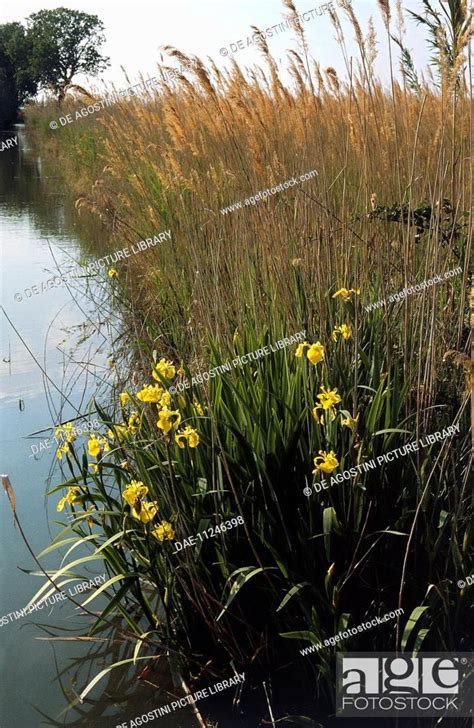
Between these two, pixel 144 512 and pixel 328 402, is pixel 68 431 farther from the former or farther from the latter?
pixel 328 402

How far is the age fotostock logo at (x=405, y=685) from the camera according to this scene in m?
2.11

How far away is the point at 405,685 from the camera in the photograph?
6.98 feet

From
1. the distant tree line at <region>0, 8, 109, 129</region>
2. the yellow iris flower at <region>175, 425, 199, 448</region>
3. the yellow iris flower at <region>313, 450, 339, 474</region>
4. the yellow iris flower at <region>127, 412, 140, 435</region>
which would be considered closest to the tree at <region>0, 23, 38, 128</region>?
the distant tree line at <region>0, 8, 109, 129</region>

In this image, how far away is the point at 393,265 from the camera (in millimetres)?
3012

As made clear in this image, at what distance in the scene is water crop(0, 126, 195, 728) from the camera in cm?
238

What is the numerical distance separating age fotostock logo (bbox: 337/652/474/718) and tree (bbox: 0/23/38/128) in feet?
123

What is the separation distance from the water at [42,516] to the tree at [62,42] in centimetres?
4176

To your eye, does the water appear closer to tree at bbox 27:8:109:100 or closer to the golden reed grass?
the golden reed grass

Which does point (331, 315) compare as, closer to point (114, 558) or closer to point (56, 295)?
point (114, 558)

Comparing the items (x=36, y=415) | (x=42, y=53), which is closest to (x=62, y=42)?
(x=42, y=53)

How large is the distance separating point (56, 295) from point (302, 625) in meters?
5.50

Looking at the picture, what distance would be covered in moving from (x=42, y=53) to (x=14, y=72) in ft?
9.86

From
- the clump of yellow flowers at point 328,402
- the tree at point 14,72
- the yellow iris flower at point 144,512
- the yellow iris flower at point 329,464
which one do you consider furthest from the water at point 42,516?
the tree at point 14,72

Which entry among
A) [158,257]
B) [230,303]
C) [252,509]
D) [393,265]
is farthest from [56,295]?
[252,509]
